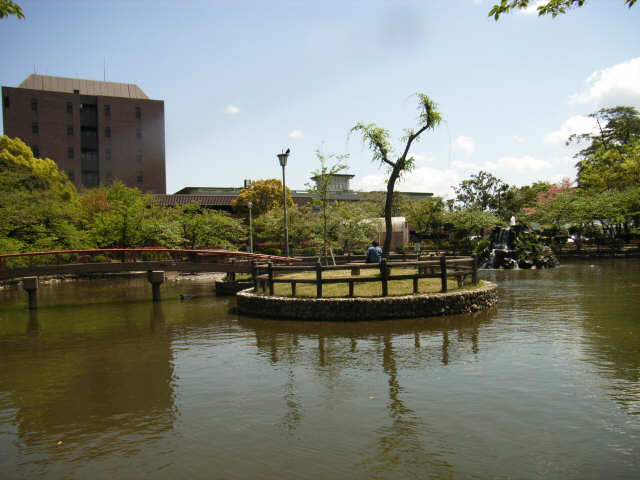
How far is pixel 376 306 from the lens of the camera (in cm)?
1452

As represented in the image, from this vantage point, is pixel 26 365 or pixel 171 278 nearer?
pixel 26 365

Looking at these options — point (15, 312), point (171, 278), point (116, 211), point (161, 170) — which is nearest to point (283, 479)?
point (15, 312)

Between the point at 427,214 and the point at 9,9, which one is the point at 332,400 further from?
the point at 427,214

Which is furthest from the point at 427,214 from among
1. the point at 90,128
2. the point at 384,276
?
the point at 90,128

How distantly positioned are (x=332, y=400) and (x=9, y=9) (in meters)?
7.39

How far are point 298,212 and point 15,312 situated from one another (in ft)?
89.2

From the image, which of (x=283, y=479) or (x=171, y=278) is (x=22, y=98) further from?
(x=283, y=479)

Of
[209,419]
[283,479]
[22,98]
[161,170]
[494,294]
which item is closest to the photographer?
[283,479]

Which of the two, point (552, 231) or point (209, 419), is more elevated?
point (552, 231)

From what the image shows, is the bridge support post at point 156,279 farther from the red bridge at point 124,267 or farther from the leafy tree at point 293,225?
the leafy tree at point 293,225

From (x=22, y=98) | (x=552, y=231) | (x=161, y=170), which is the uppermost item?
(x=22, y=98)

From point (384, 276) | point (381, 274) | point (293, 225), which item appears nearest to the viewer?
point (384, 276)

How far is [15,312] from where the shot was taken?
20.1 m

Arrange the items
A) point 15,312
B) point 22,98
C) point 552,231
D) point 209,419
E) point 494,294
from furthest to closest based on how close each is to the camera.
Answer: point 22,98
point 552,231
point 15,312
point 494,294
point 209,419
